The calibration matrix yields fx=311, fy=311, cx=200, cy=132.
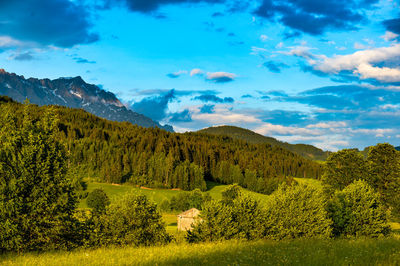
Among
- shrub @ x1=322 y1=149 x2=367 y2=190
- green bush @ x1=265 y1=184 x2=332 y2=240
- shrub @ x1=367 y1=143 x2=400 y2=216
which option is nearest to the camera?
green bush @ x1=265 y1=184 x2=332 y2=240

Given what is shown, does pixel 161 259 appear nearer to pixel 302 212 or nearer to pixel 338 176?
pixel 302 212

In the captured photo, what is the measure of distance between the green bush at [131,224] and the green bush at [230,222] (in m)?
3.24

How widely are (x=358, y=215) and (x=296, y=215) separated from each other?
9.92 m

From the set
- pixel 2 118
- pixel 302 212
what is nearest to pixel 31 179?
pixel 2 118

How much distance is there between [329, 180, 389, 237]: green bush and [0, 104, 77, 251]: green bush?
29.8m

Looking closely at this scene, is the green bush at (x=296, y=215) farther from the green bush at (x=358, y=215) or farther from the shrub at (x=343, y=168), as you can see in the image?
the shrub at (x=343, y=168)

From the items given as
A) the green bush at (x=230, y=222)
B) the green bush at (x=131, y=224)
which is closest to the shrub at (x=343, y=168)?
the green bush at (x=230, y=222)

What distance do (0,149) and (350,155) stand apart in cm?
6940

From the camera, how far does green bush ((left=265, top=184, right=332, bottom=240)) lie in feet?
98.9

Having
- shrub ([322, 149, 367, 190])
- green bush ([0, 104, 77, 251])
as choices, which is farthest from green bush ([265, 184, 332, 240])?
shrub ([322, 149, 367, 190])

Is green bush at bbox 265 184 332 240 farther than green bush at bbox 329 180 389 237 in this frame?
No

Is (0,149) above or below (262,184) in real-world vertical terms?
above

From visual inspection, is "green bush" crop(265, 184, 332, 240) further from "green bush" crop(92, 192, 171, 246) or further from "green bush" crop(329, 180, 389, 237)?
"green bush" crop(92, 192, 171, 246)

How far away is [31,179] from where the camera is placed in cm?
1992
